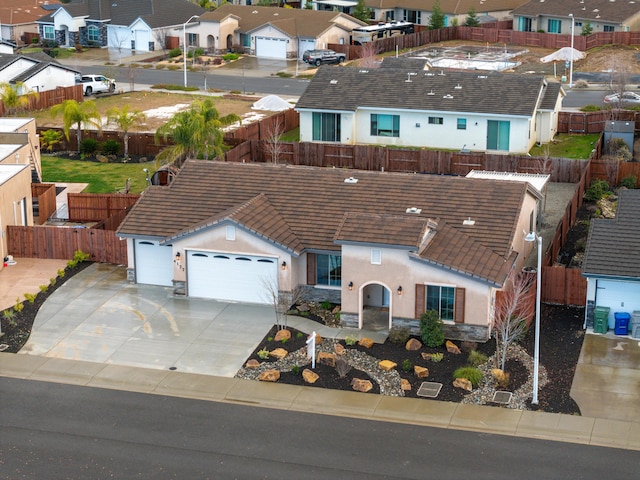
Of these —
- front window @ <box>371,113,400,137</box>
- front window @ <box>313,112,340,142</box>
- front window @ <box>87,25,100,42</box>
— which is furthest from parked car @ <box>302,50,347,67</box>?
front window @ <box>371,113,400,137</box>

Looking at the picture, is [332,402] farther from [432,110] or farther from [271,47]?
[271,47]

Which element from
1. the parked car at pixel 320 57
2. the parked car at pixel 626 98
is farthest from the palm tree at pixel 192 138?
the parked car at pixel 320 57

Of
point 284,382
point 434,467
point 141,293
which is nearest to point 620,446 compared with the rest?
point 434,467

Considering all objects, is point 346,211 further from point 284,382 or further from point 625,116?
point 625,116

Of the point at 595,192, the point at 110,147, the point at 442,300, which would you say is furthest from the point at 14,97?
the point at 442,300

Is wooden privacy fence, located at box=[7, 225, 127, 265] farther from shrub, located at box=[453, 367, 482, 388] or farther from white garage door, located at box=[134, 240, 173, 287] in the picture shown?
shrub, located at box=[453, 367, 482, 388]

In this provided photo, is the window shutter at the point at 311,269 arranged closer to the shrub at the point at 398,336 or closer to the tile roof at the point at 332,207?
the tile roof at the point at 332,207
